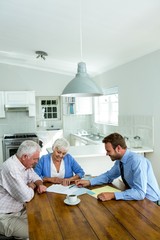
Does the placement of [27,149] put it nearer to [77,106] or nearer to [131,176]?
[131,176]

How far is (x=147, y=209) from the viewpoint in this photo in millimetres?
1724

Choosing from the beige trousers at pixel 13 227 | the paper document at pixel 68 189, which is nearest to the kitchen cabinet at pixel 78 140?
the paper document at pixel 68 189

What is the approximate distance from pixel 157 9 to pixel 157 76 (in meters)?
1.35

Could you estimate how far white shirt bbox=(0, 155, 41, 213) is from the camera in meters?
1.99

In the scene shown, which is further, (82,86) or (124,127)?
(124,127)

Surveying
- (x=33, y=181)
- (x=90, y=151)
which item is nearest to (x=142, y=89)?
(x=90, y=151)

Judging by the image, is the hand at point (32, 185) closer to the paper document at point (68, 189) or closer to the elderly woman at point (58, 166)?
the paper document at point (68, 189)

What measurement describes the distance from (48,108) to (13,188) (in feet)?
16.7

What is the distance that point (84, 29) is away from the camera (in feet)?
11.0

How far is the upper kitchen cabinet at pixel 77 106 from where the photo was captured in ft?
22.5

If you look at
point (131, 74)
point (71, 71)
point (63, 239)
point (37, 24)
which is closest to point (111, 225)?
point (63, 239)

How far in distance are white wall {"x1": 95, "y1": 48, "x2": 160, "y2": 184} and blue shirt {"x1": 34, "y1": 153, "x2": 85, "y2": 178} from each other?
1.61 metres

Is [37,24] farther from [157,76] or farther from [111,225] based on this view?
[111,225]

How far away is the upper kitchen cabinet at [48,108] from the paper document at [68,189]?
478 centimetres
